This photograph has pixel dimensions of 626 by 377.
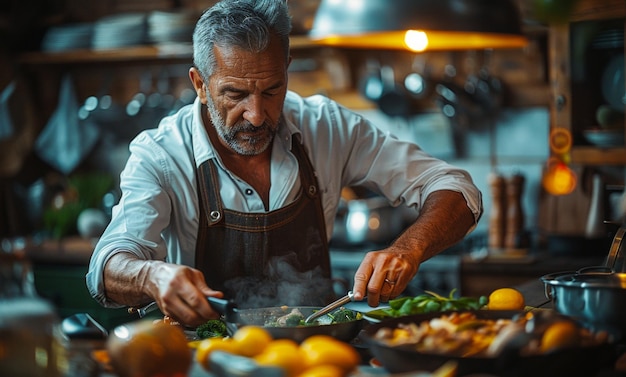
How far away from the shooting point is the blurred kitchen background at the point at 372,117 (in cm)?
455

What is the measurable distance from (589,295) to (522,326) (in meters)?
0.24

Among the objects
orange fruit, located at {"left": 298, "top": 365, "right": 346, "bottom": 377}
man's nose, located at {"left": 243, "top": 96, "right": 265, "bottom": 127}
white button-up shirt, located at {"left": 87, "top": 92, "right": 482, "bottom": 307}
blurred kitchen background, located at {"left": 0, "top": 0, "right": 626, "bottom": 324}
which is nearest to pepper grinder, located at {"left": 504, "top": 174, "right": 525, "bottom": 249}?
blurred kitchen background, located at {"left": 0, "top": 0, "right": 626, "bottom": 324}

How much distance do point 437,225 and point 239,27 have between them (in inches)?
33.6

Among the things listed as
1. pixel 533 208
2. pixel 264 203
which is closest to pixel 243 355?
pixel 264 203

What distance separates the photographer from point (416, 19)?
2.98 meters

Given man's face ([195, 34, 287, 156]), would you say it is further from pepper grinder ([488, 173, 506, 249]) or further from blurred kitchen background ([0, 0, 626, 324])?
pepper grinder ([488, 173, 506, 249])

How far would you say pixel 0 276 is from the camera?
5.15ft

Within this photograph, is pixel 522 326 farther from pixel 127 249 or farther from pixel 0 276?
pixel 127 249

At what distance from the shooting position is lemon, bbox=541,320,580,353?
1654 mm

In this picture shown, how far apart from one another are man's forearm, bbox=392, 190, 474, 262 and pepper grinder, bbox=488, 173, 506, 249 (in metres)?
1.98

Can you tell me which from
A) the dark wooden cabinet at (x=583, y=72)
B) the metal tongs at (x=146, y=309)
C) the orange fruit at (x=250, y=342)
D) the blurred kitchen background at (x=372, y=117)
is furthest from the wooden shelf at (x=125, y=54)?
the orange fruit at (x=250, y=342)

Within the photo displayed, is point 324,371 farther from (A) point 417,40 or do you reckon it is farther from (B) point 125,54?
(B) point 125,54

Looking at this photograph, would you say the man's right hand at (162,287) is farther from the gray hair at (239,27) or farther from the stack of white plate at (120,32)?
the stack of white plate at (120,32)

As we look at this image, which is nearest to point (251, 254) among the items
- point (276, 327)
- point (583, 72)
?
point (276, 327)
